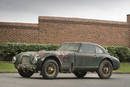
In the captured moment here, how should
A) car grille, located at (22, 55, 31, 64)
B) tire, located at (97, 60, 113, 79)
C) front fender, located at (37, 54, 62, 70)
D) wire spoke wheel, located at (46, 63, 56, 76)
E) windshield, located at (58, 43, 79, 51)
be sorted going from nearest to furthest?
front fender, located at (37, 54, 62, 70)
wire spoke wheel, located at (46, 63, 56, 76)
car grille, located at (22, 55, 31, 64)
windshield, located at (58, 43, 79, 51)
tire, located at (97, 60, 113, 79)

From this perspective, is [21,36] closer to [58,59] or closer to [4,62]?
[4,62]

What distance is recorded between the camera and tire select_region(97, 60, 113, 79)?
18797mm

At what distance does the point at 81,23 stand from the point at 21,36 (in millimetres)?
5774

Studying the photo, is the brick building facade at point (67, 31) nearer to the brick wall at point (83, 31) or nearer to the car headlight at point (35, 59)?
the brick wall at point (83, 31)

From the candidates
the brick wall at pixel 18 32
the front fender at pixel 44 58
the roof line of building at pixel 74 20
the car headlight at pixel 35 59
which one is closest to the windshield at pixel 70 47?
the front fender at pixel 44 58

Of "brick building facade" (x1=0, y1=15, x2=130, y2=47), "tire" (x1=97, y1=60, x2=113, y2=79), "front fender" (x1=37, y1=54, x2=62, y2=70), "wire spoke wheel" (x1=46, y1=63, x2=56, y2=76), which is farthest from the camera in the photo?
"brick building facade" (x1=0, y1=15, x2=130, y2=47)

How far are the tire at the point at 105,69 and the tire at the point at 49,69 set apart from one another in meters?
2.68

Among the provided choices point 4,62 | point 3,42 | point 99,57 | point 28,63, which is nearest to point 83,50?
point 99,57

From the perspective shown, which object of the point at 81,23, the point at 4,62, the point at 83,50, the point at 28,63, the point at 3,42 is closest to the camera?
the point at 28,63

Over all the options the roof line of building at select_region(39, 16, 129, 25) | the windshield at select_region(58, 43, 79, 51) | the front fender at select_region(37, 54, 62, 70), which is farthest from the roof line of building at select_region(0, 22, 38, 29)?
the front fender at select_region(37, 54, 62, 70)

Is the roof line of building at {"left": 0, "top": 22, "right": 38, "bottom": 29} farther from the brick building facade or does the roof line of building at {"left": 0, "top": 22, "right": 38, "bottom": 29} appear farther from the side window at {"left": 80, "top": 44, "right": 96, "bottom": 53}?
the side window at {"left": 80, "top": 44, "right": 96, "bottom": 53}

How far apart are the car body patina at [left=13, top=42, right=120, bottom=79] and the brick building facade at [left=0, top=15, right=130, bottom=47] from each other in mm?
13895

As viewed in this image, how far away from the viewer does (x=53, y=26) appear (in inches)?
1331

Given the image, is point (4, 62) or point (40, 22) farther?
point (40, 22)
